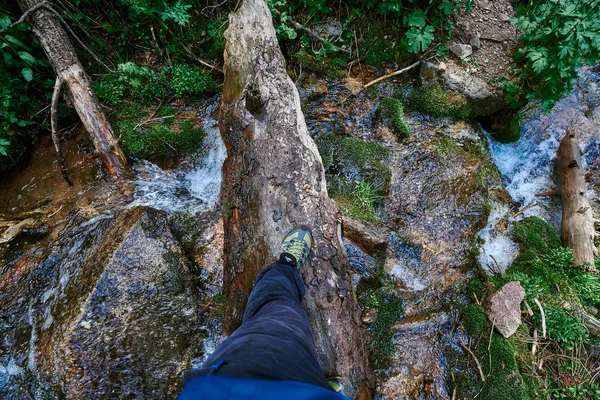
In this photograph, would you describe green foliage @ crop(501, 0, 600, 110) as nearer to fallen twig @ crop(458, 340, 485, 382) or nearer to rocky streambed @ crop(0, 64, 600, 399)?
rocky streambed @ crop(0, 64, 600, 399)

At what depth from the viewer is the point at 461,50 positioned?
17.1 ft

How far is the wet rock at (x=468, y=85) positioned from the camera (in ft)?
16.8

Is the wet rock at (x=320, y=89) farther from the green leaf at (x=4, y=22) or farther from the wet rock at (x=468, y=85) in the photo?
the green leaf at (x=4, y=22)

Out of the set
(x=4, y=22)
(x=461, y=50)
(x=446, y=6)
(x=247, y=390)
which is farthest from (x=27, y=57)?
(x=461, y=50)

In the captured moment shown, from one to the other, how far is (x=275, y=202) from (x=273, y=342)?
63.2 inches

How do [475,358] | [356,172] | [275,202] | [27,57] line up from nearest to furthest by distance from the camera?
[275,202] → [475,358] → [27,57] → [356,172]

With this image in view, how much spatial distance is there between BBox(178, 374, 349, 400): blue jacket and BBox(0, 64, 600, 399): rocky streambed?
2239 mm

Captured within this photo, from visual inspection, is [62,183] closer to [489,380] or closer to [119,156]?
[119,156]

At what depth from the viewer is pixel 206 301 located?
12.0 feet

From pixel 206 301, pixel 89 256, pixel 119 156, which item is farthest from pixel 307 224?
pixel 119 156

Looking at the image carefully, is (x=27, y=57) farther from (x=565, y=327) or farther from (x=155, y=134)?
(x=565, y=327)

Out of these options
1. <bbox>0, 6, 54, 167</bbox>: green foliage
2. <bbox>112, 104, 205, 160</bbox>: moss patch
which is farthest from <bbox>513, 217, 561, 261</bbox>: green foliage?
<bbox>0, 6, 54, 167</bbox>: green foliage

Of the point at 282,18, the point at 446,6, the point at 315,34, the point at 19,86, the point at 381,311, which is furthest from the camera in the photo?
the point at 315,34

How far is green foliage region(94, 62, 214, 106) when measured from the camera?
482cm
